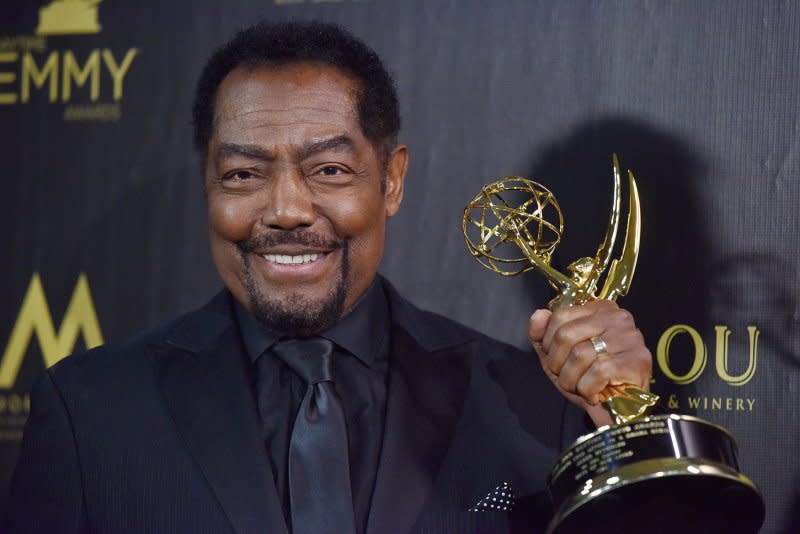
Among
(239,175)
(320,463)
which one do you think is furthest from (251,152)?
(320,463)

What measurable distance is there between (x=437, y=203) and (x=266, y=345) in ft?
1.55

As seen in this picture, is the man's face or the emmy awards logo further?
the emmy awards logo

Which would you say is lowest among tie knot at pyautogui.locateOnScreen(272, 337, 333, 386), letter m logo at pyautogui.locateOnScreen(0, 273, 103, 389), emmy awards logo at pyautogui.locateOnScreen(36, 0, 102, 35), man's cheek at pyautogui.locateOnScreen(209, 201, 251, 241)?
letter m logo at pyautogui.locateOnScreen(0, 273, 103, 389)

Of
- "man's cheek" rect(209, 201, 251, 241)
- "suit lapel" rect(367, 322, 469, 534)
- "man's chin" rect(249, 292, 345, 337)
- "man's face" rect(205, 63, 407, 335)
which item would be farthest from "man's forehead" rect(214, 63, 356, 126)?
"suit lapel" rect(367, 322, 469, 534)

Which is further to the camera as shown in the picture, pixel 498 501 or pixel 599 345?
pixel 498 501

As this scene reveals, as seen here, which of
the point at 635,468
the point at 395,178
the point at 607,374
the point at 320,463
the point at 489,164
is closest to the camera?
the point at 635,468

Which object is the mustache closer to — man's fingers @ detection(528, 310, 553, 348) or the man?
the man

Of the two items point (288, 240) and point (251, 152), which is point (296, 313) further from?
point (251, 152)

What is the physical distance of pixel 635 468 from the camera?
127 centimetres

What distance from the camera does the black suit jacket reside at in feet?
5.33

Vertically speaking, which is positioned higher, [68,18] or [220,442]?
[68,18]

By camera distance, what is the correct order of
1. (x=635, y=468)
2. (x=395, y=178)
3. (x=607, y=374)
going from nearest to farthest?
(x=635, y=468)
(x=607, y=374)
(x=395, y=178)

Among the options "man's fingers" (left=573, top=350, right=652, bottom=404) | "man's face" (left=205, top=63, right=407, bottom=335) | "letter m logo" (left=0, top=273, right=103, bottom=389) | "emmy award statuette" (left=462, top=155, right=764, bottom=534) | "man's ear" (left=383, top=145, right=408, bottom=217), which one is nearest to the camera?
"emmy award statuette" (left=462, top=155, right=764, bottom=534)

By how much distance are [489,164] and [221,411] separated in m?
0.67
